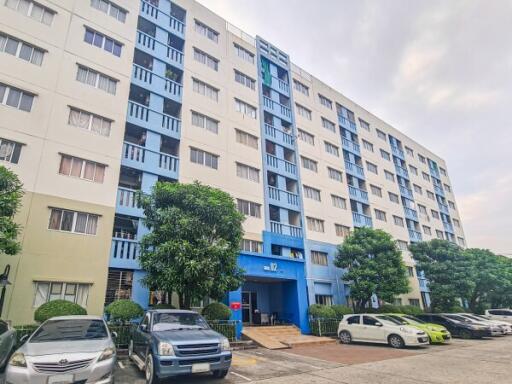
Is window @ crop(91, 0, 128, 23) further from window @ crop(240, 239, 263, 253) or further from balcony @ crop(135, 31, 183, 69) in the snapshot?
window @ crop(240, 239, 263, 253)

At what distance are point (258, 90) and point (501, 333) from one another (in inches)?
969

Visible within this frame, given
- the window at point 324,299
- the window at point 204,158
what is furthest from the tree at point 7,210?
the window at point 324,299

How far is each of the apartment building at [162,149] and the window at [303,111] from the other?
252 millimetres

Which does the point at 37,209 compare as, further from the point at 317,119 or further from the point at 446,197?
the point at 446,197

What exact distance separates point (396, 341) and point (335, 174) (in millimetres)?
17357

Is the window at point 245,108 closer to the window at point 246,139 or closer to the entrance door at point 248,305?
the window at point 246,139

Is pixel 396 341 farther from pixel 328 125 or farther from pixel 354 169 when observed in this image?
pixel 328 125

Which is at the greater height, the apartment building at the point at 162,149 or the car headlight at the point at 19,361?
the apartment building at the point at 162,149

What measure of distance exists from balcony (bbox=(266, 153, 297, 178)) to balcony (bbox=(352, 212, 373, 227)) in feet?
26.2

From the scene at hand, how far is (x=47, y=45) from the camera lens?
1627 centimetres

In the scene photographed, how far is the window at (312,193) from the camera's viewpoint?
26.3 meters

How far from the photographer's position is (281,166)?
25297 mm

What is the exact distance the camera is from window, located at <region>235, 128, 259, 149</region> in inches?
930

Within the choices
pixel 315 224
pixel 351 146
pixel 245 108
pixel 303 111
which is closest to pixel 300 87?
pixel 303 111
